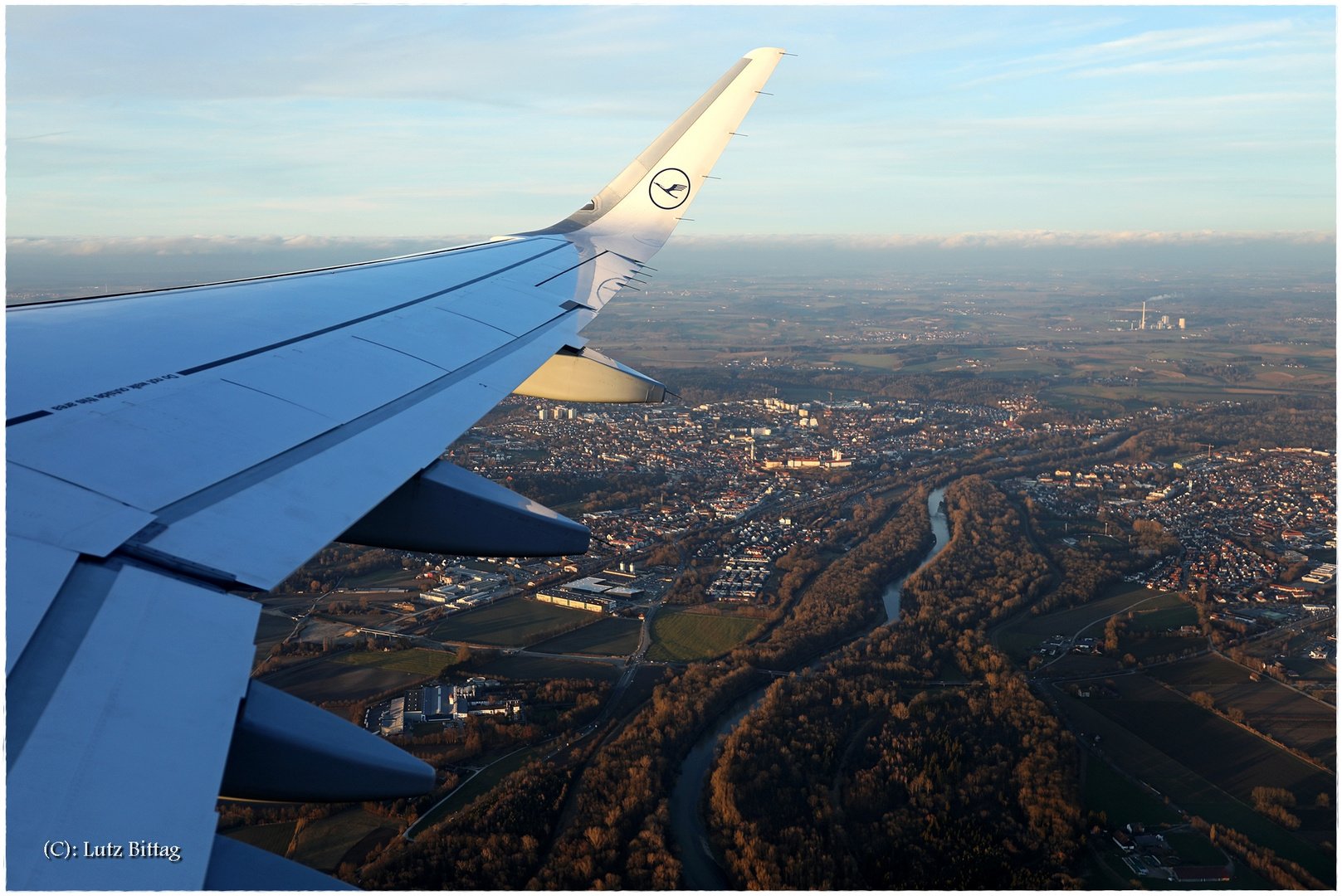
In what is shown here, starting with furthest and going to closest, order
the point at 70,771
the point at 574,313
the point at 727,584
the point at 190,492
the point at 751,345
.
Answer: the point at 751,345, the point at 727,584, the point at 574,313, the point at 190,492, the point at 70,771

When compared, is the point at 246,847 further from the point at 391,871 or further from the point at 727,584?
the point at 727,584

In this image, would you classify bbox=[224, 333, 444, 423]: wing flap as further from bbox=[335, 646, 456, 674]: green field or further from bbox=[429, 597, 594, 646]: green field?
bbox=[429, 597, 594, 646]: green field

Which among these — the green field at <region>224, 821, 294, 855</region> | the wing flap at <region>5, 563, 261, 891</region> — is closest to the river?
the green field at <region>224, 821, 294, 855</region>

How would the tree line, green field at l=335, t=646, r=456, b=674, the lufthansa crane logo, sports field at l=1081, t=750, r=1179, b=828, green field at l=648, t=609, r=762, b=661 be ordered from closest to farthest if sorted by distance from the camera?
the lufthansa crane logo
the tree line
sports field at l=1081, t=750, r=1179, b=828
green field at l=335, t=646, r=456, b=674
green field at l=648, t=609, r=762, b=661

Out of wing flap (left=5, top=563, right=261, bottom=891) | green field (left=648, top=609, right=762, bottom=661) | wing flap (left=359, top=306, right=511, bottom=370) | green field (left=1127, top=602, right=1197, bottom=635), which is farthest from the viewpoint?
green field (left=1127, top=602, right=1197, bottom=635)

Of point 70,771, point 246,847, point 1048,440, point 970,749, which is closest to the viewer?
point 70,771

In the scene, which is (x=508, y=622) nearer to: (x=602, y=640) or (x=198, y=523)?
(x=602, y=640)

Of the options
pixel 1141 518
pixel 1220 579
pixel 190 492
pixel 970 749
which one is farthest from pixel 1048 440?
pixel 190 492
